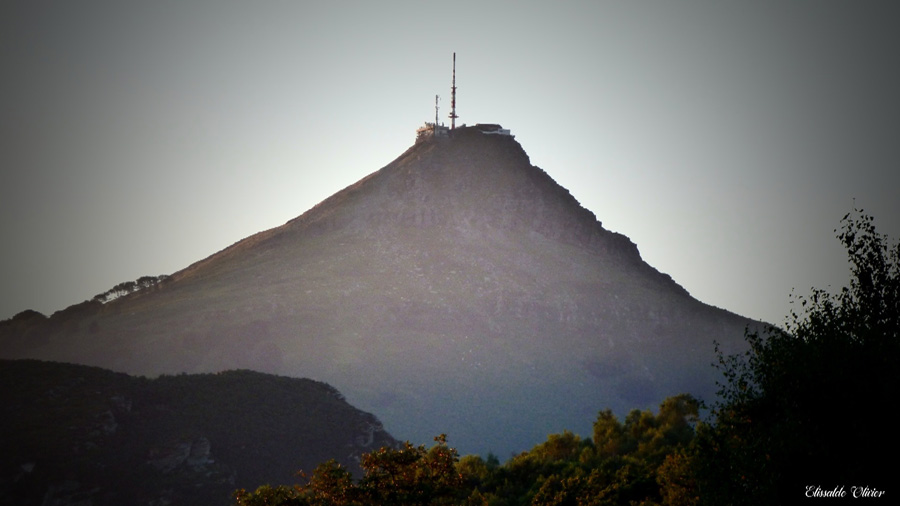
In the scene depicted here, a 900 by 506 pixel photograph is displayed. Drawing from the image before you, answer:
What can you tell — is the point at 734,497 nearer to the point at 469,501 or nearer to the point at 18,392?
the point at 469,501

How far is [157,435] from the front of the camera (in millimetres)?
107062

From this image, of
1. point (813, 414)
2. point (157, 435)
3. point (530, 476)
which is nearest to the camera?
point (813, 414)

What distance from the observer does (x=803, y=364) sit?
32375 millimetres

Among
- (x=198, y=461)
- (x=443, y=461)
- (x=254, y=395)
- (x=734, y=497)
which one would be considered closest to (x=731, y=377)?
(x=734, y=497)

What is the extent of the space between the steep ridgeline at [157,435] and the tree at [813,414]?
237 ft

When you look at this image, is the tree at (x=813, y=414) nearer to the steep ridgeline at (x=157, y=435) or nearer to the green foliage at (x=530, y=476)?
the green foliage at (x=530, y=476)

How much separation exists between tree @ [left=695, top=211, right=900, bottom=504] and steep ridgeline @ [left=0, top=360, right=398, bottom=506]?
72.2 meters

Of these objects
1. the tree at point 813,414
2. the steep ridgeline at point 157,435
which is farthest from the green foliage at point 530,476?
the steep ridgeline at point 157,435

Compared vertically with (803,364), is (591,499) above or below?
below

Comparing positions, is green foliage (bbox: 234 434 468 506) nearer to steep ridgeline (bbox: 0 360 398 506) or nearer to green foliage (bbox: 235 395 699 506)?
green foliage (bbox: 235 395 699 506)

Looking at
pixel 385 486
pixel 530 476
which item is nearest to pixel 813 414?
pixel 385 486

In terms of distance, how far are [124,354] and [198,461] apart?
334 ft

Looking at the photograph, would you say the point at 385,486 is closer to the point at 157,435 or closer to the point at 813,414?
the point at 813,414

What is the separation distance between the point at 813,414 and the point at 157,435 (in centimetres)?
9200
